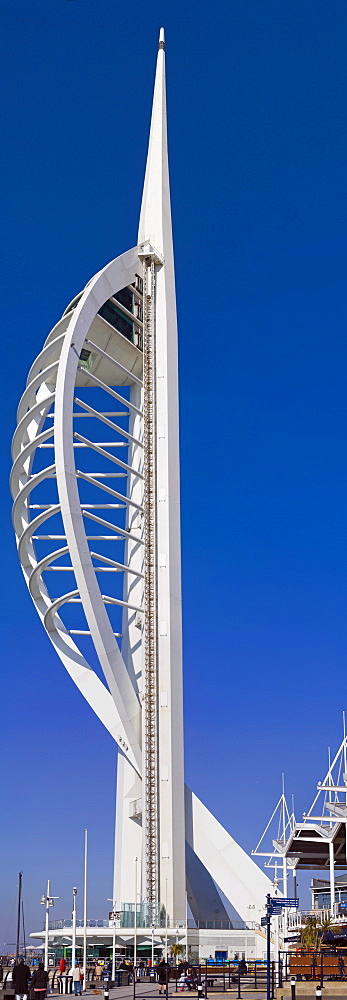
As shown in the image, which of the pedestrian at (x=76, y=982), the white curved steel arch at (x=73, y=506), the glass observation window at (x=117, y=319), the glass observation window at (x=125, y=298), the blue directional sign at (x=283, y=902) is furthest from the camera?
the glass observation window at (x=125, y=298)

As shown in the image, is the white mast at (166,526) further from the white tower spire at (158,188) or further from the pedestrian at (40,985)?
the pedestrian at (40,985)

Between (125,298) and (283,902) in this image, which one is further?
(125,298)

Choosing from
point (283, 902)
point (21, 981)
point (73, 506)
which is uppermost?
point (73, 506)

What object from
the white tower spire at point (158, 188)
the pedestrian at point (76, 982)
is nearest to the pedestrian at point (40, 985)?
the pedestrian at point (76, 982)

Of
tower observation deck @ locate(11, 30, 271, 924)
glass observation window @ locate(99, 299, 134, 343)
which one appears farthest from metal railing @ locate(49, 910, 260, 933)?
glass observation window @ locate(99, 299, 134, 343)

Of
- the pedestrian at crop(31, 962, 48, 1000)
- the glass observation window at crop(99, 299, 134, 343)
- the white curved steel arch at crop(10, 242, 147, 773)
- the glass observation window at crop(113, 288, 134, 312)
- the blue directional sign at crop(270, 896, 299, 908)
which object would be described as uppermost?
the glass observation window at crop(113, 288, 134, 312)

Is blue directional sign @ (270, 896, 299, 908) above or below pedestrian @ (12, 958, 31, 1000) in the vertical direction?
above

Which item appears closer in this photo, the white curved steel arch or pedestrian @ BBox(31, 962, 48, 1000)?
→ pedestrian @ BBox(31, 962, 48, 1000)

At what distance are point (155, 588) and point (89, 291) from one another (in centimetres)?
1121

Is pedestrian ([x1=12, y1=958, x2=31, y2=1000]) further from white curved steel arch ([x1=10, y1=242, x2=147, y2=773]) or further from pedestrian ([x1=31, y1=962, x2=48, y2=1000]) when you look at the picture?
white curved steel arch ([x1=10, y1=242, x2=147, y2=773])

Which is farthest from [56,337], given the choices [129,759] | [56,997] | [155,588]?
[56,997]

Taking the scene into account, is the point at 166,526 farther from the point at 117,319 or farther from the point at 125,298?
the point at 125,298

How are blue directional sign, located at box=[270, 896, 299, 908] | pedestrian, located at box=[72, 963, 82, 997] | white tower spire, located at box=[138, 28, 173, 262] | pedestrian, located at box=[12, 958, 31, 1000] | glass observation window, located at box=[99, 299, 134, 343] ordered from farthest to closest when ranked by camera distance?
white tower spire, located at box=[138, 28, 173, 262], glass observation window, located at box=[99, 299, 134, 343], pedestrian, located at box=[72, 963, 82, 997], blue directional sign, located at box=[270, 896, 299, 908], pedestrian, located at box=[12, 958, 31, 1000]

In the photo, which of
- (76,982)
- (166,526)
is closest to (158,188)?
(166,526)
